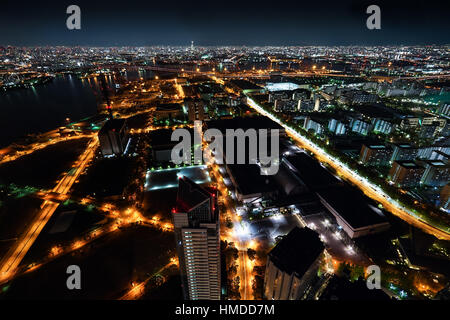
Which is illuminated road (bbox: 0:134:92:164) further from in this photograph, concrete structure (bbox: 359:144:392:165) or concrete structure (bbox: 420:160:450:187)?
concrete structure (bbox: 420:160:450:187)

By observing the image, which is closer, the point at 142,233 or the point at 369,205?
the point at 142,233

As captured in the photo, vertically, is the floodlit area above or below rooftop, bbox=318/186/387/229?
above

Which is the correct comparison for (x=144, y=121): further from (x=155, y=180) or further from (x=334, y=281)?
(x=334, y=281)

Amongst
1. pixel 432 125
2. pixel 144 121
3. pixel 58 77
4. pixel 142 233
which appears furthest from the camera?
pixel 58 77

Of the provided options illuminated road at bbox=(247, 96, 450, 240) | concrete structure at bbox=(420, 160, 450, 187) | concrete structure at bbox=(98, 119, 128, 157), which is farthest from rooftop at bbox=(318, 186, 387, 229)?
concrete structure at bbox=(98, 119, 128, 157)

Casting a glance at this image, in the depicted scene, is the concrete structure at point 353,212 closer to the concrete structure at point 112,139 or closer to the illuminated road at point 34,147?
the concrete structure at point 112,139

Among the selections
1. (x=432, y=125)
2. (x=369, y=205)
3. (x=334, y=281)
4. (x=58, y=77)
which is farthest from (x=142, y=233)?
(x=58, y=77)

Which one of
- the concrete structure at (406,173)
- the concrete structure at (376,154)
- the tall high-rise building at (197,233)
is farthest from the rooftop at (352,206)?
the tall high-rise building at (197,233)
